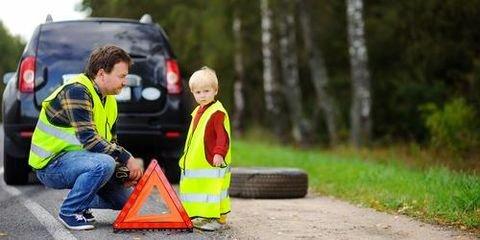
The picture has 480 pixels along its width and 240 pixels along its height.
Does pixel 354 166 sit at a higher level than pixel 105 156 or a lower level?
lower

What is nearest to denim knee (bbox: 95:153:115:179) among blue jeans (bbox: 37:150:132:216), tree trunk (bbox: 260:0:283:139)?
blue jeans (bbox: 37:150:132:216)

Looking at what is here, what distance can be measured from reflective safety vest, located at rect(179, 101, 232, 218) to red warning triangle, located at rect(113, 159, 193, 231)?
0.90ft

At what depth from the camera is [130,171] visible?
668cm

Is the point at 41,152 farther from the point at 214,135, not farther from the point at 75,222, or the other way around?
the point at 214,135

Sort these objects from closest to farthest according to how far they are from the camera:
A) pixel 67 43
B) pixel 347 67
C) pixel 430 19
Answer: pixel 67 43 → pixel 430 19 → pixel 347 67

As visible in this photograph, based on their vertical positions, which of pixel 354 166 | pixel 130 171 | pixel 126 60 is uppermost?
pixel 126 60

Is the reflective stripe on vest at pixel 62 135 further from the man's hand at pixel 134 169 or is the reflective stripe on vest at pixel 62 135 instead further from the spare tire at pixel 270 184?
the spare tire at pixel 270 184

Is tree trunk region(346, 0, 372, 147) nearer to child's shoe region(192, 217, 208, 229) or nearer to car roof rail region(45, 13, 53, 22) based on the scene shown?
car roof rail region(45, 13, 53, 22)

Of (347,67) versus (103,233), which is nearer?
(103,233)

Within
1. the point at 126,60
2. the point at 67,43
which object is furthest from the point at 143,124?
the point at 126,60

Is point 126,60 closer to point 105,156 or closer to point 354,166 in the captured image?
point 105,156

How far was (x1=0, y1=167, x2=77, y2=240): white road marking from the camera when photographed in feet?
20.7

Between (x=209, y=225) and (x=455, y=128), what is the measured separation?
39.3 ft

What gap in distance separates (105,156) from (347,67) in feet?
88.7
